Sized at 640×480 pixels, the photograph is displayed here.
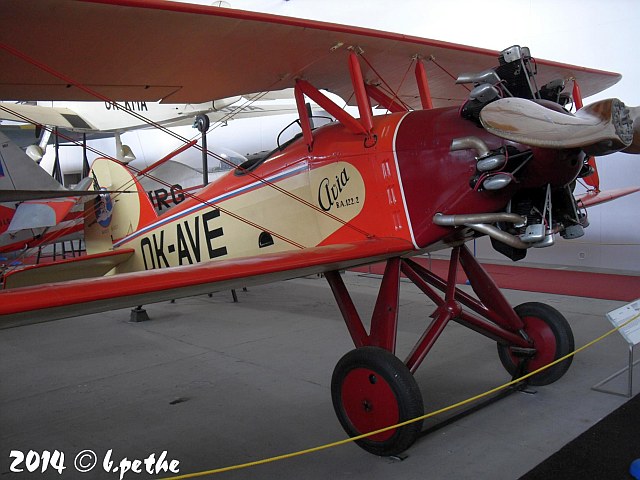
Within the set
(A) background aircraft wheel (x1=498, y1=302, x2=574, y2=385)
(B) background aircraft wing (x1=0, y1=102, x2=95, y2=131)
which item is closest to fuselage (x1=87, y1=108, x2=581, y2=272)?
(A) background aircraft wheel (x1=498, y1=302, x2=574, y2=385)

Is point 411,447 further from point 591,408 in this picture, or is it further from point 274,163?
point 274,163

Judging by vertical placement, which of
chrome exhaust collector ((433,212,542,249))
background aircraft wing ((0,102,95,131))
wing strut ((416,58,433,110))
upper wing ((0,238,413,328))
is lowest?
upper wing ((0,238,413,328))

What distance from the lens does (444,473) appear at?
99.4 inches

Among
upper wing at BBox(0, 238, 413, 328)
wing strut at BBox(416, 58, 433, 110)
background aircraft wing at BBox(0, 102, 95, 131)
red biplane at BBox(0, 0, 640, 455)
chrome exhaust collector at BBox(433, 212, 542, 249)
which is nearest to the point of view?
upper wing at BBox(0, 238, 413, 328)

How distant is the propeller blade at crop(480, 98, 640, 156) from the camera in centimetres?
229

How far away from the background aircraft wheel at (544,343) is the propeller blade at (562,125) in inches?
62.8

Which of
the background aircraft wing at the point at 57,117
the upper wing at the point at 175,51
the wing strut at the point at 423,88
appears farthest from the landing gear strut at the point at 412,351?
the background aircraft wing at the point at 57,117

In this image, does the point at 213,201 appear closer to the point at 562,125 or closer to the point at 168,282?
the point at 168,282

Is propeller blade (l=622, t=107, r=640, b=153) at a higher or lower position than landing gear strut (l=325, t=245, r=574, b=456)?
higher

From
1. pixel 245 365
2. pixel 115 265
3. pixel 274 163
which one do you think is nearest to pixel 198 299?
pixel 115 265

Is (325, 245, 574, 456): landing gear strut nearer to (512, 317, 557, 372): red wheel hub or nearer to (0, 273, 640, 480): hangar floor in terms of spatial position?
(512, 317, 557, 372): red wheel hub

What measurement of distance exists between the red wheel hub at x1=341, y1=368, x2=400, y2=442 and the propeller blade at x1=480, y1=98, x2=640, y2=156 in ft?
4.40

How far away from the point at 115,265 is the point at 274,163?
91.9 inches

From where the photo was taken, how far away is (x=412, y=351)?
10.1 feet
